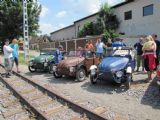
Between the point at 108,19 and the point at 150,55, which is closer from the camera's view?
the point at 150,55

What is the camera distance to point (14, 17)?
3756 cm

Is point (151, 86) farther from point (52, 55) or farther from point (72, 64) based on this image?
point (52, 55)

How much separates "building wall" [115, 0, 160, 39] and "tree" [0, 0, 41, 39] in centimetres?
1237

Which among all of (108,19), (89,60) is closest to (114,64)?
(89,60)

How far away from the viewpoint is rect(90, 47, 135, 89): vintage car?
420 inches

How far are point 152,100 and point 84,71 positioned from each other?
4.82 meters

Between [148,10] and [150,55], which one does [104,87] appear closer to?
[150,55]

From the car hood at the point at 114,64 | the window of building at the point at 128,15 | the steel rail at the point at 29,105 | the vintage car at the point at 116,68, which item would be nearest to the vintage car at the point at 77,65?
the vintage car at the point at 116,68

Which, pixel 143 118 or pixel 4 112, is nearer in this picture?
pixel 143 118

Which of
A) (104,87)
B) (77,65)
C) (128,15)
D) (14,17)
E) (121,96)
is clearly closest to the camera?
(121,96)

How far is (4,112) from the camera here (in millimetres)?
8117

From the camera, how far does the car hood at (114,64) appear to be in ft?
35.7

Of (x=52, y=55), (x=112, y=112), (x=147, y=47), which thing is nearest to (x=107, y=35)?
(x=52, y=55)

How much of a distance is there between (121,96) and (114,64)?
180cm
